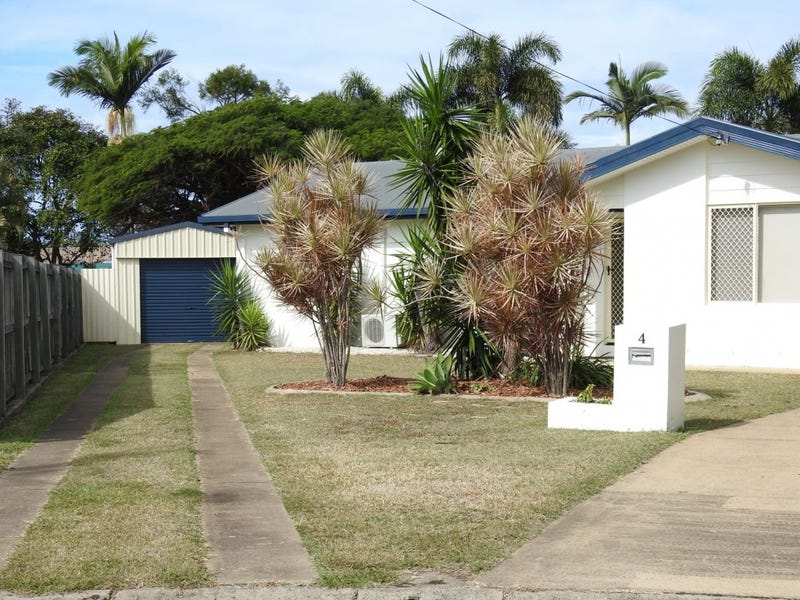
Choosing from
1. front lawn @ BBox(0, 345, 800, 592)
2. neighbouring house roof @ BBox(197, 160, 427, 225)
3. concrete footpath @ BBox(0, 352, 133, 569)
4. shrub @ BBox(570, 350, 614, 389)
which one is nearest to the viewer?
front lawn @ BBox(0, 345, 800, 592)

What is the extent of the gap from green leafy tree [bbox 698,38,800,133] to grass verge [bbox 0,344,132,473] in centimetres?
2058

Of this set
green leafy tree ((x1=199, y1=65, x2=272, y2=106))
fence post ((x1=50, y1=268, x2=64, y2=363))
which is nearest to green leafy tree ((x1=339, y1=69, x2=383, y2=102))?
green leafy tree ((x1=199, y1=65, x2=272, y2=106))

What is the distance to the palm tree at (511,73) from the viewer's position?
40000mm

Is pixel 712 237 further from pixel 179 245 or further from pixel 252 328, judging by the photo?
pixel 179 245

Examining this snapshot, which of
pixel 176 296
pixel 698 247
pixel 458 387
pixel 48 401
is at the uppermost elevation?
pixel 698 247

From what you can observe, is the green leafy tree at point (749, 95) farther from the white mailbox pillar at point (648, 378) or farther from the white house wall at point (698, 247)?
the white mailbox pillar at point (648, 378)

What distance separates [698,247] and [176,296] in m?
13.7

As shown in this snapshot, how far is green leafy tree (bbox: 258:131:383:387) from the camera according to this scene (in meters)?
14.0

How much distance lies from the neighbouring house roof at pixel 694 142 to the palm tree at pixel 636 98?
80.1 ft

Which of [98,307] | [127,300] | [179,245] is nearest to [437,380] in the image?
[179,245]

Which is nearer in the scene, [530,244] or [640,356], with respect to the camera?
[640,356]

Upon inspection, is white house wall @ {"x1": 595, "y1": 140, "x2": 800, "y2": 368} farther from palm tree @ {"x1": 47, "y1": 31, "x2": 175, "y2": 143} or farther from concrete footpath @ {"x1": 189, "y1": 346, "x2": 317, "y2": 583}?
palm tree @ {"x1": 47, "y1": 31, "x2": 175, "y2": 143}

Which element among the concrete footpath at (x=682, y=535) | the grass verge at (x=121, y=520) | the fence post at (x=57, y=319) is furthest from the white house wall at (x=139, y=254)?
the concrete footpath at (x=682, y=535)

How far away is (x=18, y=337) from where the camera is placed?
13.6 metres
